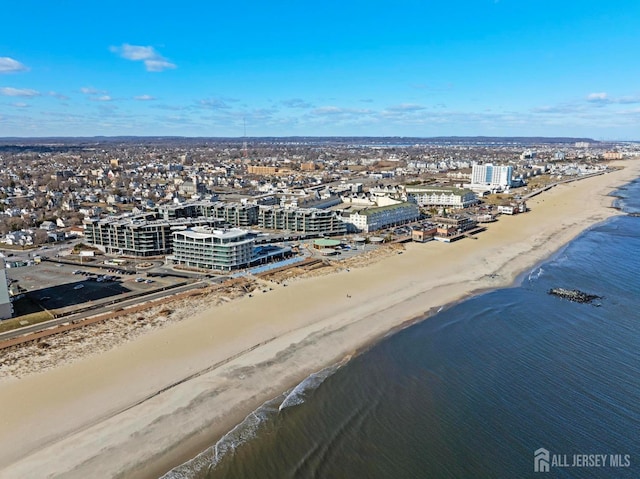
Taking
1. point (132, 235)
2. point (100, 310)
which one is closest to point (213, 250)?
point (132, 235)

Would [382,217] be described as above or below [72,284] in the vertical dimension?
above

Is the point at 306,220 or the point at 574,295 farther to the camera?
the point at 306,220

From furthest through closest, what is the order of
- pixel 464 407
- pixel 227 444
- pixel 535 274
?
pixel 535 274 → pixel 464 407 → pixel 227 444

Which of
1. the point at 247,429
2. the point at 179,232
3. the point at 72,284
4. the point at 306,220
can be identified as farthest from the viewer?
the point at 306,220

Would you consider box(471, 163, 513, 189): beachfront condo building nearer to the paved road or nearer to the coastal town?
the coastal town

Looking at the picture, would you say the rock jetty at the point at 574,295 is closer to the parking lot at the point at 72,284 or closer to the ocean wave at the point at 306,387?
the ocean wave at the point at 306,387

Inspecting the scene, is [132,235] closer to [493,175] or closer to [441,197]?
[441,197]

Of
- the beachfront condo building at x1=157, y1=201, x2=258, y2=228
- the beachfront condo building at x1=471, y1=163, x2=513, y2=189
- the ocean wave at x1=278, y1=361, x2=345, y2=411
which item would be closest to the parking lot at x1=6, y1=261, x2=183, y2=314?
the ocean wave at x1=278, y1=361, x2=345, y2=411

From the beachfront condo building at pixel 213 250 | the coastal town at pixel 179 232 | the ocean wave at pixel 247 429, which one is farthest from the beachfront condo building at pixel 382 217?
the ocean wave at pixel 247 429

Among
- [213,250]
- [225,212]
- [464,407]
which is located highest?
[225,212]
